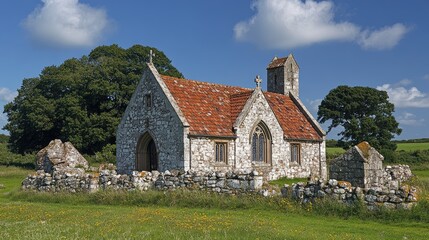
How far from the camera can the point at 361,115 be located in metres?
64.0

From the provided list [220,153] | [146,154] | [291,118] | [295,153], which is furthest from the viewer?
[291,118]

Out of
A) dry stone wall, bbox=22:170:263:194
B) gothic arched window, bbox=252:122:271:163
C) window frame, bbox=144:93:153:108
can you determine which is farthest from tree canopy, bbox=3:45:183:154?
dry stone wall, bbox=22:170:263:194

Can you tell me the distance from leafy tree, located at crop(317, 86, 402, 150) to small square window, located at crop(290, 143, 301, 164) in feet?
93.0

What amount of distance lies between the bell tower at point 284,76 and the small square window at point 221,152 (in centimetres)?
1169

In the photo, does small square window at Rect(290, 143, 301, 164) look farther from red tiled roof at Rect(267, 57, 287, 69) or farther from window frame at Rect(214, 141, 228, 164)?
red tiled roof at Rect(267, 57, 287, 69)

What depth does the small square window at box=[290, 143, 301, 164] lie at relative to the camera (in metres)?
33.0

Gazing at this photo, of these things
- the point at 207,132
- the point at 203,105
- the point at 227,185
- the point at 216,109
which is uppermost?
the point at 203,105

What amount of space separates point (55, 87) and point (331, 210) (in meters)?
43.0

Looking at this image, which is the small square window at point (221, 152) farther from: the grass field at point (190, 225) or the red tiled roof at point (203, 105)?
the grass field at point (190, 225)

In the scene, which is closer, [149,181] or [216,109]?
[149,181]

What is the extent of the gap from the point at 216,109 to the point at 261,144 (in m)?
3.68

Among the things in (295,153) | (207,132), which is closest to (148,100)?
(207,132)

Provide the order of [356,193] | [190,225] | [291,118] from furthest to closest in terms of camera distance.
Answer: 1. [291,118]
2. [356,193]
3. [190,225]

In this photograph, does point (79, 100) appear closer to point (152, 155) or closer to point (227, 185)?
point (152, 155)
